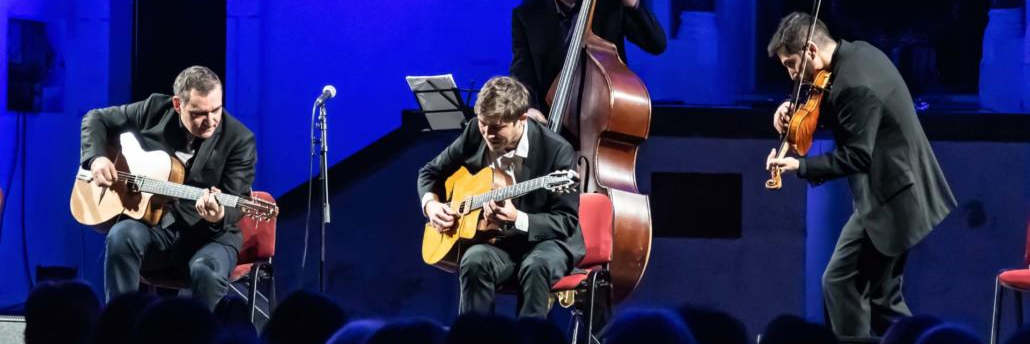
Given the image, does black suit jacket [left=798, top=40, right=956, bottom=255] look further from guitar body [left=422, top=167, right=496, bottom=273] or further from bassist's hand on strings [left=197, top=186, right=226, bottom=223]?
bassist's hand on strings [left=197, top=186, right=226, bottom=223]

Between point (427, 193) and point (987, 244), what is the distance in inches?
116

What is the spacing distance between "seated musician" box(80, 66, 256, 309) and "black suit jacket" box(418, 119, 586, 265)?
29.4 inches

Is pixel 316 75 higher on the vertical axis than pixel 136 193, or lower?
higher

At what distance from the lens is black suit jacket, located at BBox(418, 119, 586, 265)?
4.52 meters

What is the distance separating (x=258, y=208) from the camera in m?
4.91

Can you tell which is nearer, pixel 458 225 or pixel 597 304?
pixel 458 225

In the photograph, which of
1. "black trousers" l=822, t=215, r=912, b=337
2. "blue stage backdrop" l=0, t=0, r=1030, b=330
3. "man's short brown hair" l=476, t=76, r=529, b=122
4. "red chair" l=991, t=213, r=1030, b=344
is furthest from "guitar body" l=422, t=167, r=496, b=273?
"red chair" l=991, t=213, r=1030, b=344

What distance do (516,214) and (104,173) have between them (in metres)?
1.52

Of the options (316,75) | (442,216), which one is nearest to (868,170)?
(442,216)

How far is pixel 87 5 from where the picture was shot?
7121 millimetres

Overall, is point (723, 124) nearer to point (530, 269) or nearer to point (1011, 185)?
point (1011, 185)

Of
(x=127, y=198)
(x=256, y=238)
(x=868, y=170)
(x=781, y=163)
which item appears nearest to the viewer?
(x=781, y=163)

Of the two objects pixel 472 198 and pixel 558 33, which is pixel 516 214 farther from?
pixel 558 33

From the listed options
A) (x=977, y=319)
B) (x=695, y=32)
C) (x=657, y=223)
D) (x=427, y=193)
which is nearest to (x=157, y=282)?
(x=427, y=193)
